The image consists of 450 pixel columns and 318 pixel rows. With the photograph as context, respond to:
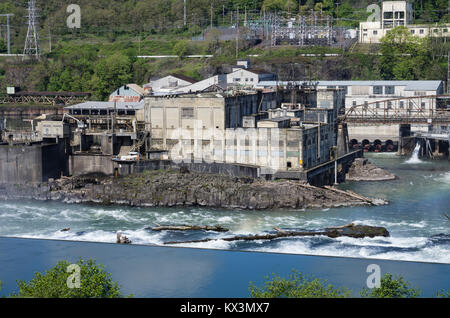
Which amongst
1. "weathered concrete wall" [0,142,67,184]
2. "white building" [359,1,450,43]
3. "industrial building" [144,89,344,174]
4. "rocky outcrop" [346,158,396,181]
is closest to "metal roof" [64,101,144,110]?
"industrial building" [144,89,344,174]

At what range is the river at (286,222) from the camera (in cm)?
3059

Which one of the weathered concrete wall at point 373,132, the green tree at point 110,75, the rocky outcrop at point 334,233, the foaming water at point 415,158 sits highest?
the green tree at point 110,75

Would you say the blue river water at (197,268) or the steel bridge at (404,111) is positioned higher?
the steel bridge at (404,111)

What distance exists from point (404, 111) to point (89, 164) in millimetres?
23849

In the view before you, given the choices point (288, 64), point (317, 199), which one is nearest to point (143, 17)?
point (288, 64)

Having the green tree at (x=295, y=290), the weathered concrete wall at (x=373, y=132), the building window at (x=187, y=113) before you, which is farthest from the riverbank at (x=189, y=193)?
the weathered concrete wall at (x=373, y=132)

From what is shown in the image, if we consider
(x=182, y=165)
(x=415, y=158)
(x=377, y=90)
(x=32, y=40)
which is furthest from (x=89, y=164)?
(x=32, y=40)

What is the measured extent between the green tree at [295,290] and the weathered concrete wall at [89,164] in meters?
23.0

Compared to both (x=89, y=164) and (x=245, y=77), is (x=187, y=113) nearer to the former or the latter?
(x=89, y=164)

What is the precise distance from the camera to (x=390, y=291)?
21609 mm

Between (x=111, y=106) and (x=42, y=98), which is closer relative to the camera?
(x=111, y=106)

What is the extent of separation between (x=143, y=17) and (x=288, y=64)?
30766mm

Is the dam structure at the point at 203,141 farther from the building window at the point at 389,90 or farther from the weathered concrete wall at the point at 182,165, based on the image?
the building window at the point at 389,90

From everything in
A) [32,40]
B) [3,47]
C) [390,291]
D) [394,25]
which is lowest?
[390,291]
